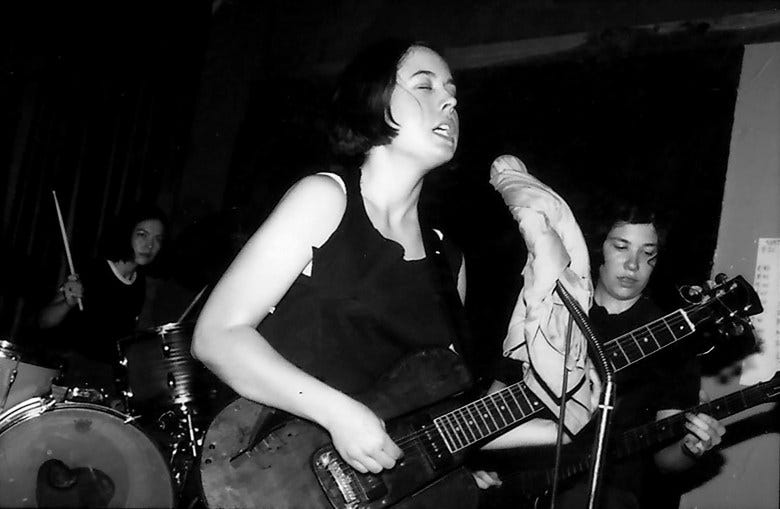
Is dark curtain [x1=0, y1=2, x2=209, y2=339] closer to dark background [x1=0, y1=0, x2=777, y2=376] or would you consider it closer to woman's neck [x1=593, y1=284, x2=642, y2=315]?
dark background [x1=0, y1=0, x2=777, y2=376]

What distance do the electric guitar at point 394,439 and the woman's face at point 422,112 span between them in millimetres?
608

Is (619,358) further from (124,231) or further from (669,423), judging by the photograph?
(124,231)

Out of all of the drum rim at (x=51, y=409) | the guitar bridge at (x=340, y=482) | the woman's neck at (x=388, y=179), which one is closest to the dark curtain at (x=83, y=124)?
the drum rim at (x=51, y=409)

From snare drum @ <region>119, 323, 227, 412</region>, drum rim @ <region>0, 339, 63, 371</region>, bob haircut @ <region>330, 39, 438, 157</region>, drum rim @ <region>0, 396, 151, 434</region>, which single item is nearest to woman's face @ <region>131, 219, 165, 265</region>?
snare drum @ <region>119, 323, 227, 412</region>

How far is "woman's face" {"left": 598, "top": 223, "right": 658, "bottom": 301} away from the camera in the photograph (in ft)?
9.54

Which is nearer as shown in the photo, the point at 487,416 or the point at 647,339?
the point at 487,416

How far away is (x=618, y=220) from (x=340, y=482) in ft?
6.28

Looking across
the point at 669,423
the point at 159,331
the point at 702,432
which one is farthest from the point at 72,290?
the point at 702,432

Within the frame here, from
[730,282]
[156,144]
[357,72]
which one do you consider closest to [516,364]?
[730,282]

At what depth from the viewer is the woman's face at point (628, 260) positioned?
291 cm

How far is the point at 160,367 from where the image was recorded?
3277 millimetres

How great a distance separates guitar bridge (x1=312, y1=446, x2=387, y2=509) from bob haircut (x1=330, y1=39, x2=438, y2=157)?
2.99ft

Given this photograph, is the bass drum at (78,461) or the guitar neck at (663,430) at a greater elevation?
the bass drum at (78,461)

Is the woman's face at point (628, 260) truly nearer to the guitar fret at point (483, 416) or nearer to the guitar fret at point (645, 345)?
the guitar fret at point (645, 345)
